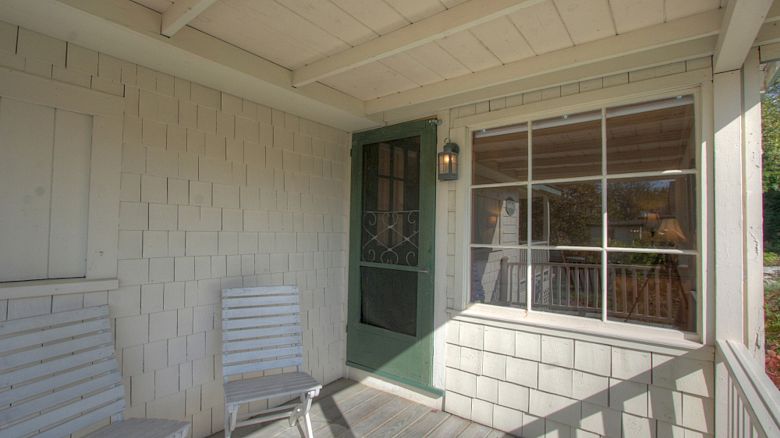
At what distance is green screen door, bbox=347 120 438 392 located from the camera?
3.18 m

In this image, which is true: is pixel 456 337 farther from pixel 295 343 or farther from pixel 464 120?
pixel 464 120

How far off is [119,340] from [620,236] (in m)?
3.08

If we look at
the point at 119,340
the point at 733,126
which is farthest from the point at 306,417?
the point at 733,126

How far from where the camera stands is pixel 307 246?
3416 millimetres

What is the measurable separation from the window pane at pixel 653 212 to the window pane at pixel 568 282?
8.7 inches

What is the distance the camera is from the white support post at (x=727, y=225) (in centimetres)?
201

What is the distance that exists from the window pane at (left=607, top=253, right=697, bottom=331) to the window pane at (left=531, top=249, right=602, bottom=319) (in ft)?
A: 0.29

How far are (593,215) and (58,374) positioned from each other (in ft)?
10.2

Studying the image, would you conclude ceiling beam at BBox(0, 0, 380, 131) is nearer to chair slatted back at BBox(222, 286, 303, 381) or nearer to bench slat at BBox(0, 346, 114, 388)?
chair slatted back at BBox(222, 286, 303, 381)

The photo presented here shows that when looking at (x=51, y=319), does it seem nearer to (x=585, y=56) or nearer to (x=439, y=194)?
(x=439, y=194)

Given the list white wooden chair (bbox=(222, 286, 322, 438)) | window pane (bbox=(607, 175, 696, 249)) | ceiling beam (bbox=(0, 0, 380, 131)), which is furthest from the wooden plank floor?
ceiling beam (bbox=(0, 0, 380, 131))

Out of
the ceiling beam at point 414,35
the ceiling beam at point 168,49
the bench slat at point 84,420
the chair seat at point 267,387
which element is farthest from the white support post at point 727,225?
the bench slat at point 84,420

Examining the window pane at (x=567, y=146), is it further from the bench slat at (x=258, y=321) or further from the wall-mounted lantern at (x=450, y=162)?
the bench slat at (x=258, y=321)

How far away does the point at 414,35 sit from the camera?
212 centimetres
